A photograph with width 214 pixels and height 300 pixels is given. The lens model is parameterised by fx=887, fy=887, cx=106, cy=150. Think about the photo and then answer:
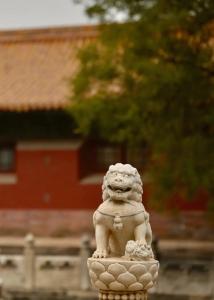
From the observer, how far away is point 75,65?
20.3m

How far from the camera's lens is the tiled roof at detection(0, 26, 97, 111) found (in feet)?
62.5

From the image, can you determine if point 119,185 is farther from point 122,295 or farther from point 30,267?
point 30,267

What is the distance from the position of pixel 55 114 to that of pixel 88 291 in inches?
257

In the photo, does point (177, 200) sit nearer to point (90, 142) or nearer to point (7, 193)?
point (90, 142)

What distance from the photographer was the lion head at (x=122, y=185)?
638 cm

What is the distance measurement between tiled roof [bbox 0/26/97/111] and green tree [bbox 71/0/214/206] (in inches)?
188

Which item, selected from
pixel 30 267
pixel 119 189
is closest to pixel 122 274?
pixel 119 189

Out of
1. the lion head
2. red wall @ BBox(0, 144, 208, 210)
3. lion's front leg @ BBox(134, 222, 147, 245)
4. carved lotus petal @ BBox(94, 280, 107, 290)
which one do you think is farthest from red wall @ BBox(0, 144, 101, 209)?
carved lotus petal @ BBox(94, 280, 107, 290)

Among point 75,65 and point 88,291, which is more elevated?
point 75,65

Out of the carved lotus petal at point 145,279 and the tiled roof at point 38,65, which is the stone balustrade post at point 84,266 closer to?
the tiled roof at point 38,65

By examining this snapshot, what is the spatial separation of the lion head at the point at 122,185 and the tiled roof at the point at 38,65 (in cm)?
1203

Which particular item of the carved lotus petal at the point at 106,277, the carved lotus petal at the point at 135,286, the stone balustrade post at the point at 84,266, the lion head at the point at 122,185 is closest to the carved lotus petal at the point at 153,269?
the carved lotus petal at the point at 135,286

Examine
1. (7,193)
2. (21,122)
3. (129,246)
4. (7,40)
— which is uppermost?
(129,246)

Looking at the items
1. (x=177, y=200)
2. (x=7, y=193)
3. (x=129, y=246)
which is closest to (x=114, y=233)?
(x=129, y=246)
